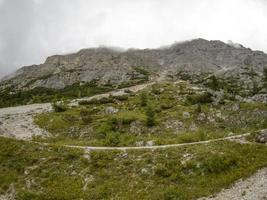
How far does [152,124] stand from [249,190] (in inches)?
1699

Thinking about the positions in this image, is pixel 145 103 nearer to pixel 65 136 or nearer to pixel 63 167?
pixel 65 136

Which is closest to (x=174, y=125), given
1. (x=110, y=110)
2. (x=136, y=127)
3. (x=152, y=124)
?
(x=152, y=124)

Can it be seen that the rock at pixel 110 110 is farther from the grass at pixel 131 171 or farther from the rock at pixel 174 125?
the grass at pixel 131 171

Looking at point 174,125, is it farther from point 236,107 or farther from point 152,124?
point 236,107

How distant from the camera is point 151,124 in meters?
78.4

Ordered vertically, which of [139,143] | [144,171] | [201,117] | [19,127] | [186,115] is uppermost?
[19,127]

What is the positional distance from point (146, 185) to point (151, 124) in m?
36.8

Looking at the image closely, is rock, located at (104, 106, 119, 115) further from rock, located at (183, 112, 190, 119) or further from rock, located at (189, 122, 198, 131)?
rock, located at (189, 122, 198, 131)

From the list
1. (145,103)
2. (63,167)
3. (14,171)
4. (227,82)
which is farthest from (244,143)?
(227,82)

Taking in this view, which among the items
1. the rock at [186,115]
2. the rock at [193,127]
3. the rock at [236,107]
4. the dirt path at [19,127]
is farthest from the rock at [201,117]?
the dirt path at [19,127]

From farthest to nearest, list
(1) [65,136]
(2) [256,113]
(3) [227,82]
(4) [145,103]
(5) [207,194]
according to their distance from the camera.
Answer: (3) [227,82] → (4) [145,103] → (2) [256,113] → (1) [65,136] → (5) [207,194]

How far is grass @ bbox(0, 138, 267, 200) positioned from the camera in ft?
133

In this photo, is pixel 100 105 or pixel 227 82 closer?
pixel 100 105

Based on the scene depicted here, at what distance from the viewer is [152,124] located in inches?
3093
